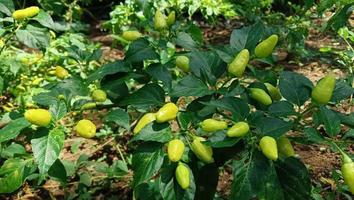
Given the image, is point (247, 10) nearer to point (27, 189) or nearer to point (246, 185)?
point (27, 189)

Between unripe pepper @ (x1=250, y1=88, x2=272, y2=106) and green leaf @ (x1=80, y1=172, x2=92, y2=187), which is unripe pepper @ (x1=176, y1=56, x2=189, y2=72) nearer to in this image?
unripe pepper @ (x1=250, y1=88, x2=272, y2=106)

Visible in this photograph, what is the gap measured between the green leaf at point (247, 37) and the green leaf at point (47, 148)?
22.9 inches

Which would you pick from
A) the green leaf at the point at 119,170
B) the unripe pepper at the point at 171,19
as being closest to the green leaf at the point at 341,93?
the unripe pepper at the point at 171,19

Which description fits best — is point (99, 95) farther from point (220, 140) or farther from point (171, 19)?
point (220, 140)

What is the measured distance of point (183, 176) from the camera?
1.23 m

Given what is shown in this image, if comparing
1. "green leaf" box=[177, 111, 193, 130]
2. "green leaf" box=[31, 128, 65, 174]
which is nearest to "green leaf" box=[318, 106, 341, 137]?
"green leaf" box=[177, 111, 193, 130]

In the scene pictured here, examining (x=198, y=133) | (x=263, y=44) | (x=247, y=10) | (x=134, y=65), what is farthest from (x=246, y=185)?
(x=247, y=10)

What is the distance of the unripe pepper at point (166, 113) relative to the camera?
4.13 ft

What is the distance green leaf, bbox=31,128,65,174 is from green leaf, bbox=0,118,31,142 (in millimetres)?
55

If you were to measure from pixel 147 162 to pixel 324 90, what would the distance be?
0.50m

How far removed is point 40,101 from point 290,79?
75 cm

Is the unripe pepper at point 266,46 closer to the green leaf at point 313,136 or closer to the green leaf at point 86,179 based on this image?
the green leaf at point 313,136

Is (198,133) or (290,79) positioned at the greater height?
(290,79)

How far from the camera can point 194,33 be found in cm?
180
